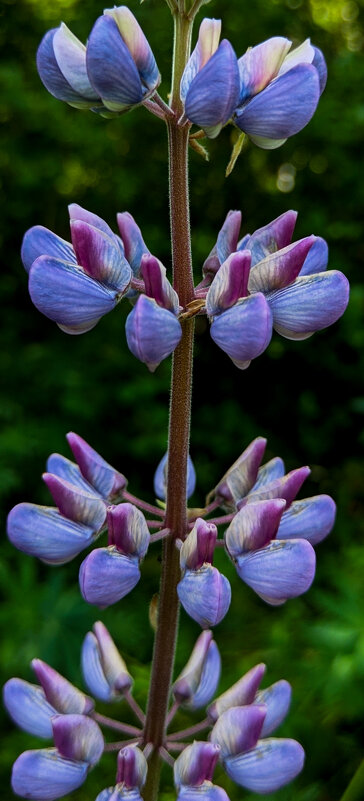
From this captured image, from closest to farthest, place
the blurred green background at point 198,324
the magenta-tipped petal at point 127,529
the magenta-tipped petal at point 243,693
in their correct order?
the magenta-tipped petal at point 127,529, the magenta-tipped petal at point 243,693, the blurred green background at point 198,324

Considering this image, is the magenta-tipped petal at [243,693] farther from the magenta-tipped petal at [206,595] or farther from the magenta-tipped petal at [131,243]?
the magenta-tipped petal at [131,243]

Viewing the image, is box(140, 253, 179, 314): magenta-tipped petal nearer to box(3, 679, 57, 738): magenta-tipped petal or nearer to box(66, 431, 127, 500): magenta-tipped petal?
box(66, 431, 127, 500): magenta-tipped petal

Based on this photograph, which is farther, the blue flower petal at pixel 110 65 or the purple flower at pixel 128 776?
the purple flower at pixel 128 776

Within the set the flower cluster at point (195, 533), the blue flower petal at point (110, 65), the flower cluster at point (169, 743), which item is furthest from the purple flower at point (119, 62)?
the flower cluster at point (169, 743)

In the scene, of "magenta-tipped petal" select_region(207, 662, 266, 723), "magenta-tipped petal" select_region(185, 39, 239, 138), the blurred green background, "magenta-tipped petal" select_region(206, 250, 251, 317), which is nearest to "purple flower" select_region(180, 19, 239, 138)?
"magenta-tipped petal" select_region(185, 39, 239, 138)

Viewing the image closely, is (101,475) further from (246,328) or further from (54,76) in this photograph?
(54,76)

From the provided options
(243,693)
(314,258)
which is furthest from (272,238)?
(243,693)
